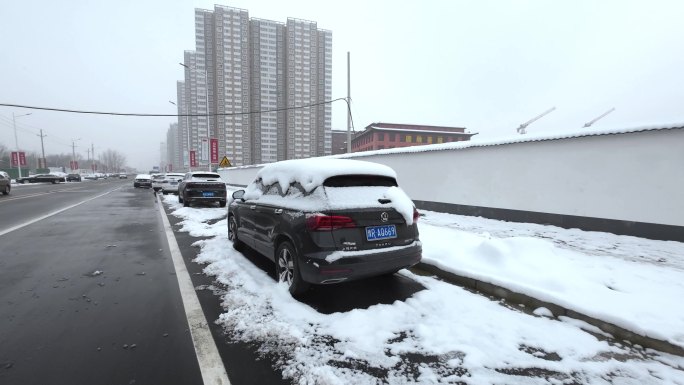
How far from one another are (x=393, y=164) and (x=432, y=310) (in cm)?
979

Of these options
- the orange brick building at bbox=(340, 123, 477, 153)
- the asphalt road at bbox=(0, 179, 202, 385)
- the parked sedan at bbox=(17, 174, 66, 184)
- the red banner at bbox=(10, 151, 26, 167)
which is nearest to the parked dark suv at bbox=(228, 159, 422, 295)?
the asphalt road at bbox=(0, 179, 202, 385)

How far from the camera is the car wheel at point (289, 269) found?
3.63m

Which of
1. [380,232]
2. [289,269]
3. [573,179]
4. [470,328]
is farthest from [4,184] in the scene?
[573,179]

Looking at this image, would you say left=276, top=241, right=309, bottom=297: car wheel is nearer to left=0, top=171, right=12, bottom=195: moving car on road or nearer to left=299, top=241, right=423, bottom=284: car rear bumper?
left=299, top=241, right=423, bottom=284: car rear bumper

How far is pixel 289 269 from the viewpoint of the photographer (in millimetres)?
3912

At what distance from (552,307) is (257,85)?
4799cm

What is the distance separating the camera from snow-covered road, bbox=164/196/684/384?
2385 mm

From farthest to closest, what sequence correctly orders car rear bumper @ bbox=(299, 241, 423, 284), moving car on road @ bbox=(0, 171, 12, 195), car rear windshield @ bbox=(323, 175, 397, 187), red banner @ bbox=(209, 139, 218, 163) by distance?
red banner @ bbox=(209, 139, 218, 163) → moving car on road @ bbox=(0, 171, 12, 195) → car rear windshield @ bbox=(323, 175, 397, 187) → car rear bumper @ bbox=(299, 241, 423, 284)

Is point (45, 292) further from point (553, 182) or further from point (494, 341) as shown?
point (553, 182)

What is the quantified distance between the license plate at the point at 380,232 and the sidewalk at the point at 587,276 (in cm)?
134

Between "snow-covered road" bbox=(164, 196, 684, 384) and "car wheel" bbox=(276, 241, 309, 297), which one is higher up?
"car wheel" bbox=(276, 241, 309, 297)

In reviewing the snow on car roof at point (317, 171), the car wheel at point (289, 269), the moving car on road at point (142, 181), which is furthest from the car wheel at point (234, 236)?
the moving car on road at point (142, 181)

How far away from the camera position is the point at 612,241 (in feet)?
20.7

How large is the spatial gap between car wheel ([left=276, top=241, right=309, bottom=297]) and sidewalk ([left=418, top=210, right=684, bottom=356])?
87.9 inches
